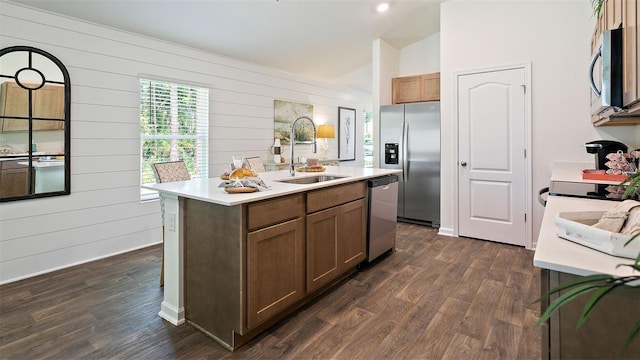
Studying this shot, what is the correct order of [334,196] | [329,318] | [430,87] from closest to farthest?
[329,318] < [334,196] < [430,87]

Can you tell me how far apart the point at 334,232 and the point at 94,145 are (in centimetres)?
262

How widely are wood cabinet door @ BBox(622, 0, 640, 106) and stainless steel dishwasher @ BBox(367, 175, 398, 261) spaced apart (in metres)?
2.15

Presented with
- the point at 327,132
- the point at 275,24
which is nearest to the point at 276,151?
the point at 327,132

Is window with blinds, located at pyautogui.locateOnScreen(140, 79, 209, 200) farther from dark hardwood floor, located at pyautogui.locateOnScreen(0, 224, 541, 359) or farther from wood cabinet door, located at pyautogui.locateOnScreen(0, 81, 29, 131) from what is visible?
dark hardwood floor, located at pyautogui.locateOnScreen(0, 224, 541, 359)

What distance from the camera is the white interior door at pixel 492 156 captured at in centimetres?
394

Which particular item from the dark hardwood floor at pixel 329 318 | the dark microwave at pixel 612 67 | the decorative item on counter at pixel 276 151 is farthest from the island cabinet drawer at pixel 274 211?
the decorative item on counter at pixel 276 151

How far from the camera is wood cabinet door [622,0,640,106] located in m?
1.08

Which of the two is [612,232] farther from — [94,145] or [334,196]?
[94,145]

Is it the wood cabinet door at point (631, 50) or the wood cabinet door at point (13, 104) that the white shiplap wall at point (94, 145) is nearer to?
the wood cabinet door at point (13, 104)

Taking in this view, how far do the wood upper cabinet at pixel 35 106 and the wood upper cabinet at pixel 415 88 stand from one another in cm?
437

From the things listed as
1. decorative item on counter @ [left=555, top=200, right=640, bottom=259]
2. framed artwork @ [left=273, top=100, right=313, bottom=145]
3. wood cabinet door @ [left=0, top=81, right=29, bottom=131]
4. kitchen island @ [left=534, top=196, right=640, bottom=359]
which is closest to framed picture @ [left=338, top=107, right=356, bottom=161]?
framed artwork @ [left=273, top=100, right=313, bottom=145]

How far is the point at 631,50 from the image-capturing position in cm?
113

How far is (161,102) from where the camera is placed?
406cm

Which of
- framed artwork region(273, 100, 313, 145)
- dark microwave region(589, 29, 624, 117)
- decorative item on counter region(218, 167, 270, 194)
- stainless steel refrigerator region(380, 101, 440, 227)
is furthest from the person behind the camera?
framed artwork region(273, 100, 313, 145)
